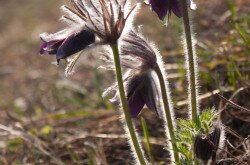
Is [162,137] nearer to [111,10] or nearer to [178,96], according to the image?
[178,96]

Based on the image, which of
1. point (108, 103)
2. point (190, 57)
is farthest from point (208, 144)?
point (108, 103)

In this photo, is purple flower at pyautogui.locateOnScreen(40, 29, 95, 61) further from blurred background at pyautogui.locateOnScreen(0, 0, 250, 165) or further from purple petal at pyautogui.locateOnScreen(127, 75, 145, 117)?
blurred background at pyautogui.locateOnScreen(0, 0, 250, 165)

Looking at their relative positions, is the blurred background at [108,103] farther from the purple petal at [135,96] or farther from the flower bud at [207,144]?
the purple petal at [135,96]

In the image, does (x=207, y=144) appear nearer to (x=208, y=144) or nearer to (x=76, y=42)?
(x=208, y=144)

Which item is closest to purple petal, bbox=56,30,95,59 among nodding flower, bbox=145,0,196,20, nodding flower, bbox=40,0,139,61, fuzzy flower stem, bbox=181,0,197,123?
nodding flower, bbox=40,0,139,61

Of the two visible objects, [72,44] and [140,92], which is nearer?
[72,44]

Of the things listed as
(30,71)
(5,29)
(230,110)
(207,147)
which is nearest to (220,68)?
(230,110)
